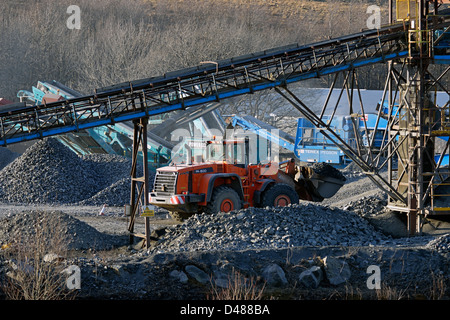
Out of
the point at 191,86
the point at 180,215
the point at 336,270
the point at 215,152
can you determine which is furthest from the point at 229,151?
the point at 336,270

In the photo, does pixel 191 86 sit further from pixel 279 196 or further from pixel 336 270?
pixel 336 270

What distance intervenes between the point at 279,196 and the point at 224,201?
6.10ft

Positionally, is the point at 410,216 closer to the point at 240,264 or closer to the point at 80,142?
the point at 240,264

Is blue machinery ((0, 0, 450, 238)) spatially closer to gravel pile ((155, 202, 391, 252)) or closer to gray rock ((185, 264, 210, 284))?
gravel pile ((155, 202, 391, 252))

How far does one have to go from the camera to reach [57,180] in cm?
2284

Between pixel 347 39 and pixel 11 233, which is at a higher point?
pixel 347 39

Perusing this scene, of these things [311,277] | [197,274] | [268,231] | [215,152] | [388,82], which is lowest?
[311,277]

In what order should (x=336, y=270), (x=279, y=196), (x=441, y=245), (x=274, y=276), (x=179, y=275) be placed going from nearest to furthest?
(x=179, y=275), (x=274, y=276), (x=336, y=270), (x=441, y=245), (x=279, y=196)

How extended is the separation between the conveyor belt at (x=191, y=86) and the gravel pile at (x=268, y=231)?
260cm

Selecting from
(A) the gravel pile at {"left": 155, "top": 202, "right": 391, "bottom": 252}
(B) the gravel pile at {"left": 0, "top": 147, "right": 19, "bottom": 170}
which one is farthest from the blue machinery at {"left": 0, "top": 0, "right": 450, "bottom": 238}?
(B) the gravel pile at {"left": 0, "top": 147, "right": 19, "bottom": 170}

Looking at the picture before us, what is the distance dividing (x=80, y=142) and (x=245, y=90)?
1428cm

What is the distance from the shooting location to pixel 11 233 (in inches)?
607

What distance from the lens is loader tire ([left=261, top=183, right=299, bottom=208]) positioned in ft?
57.7
